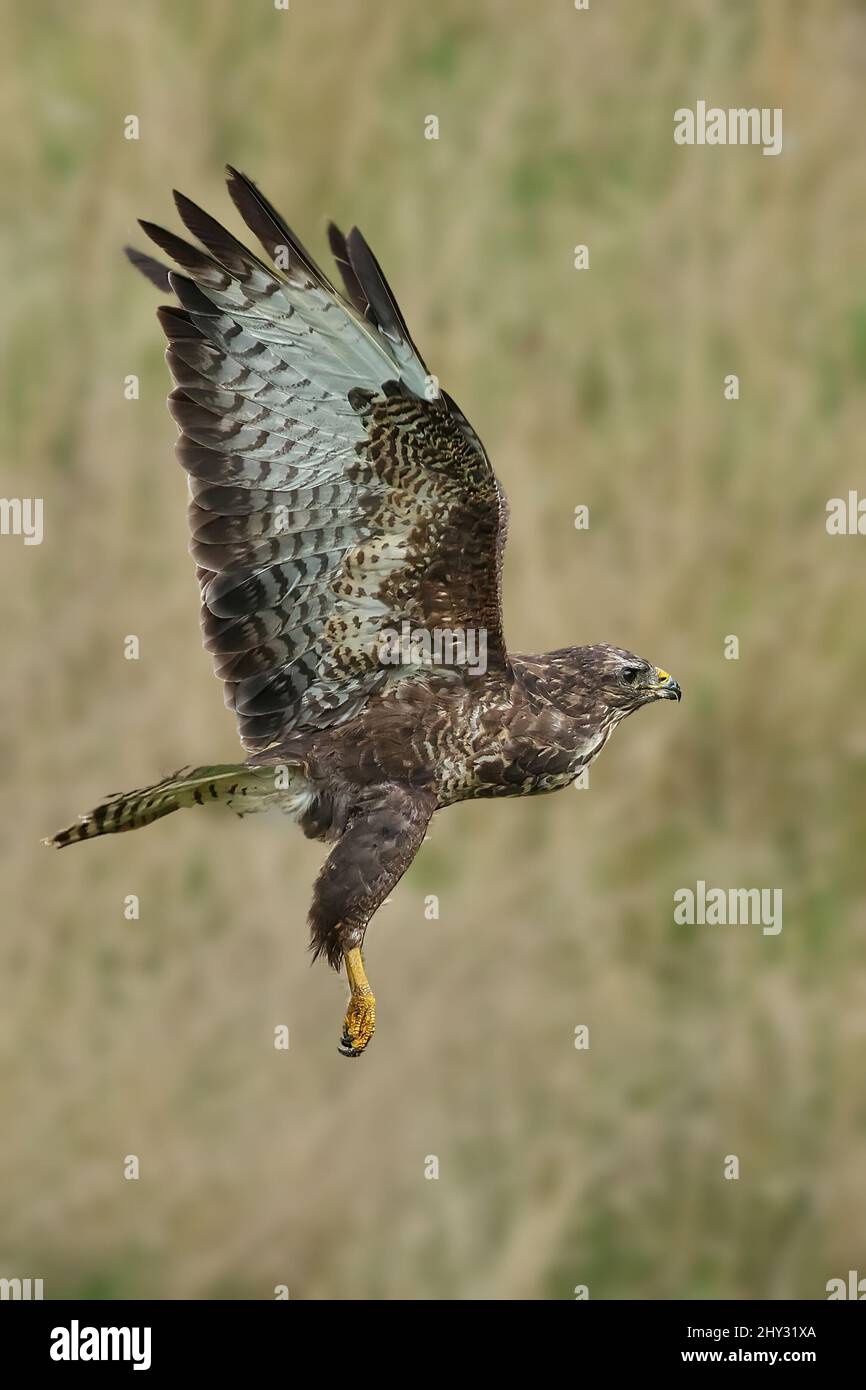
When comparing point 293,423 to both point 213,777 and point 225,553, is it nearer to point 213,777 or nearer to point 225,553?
point 225,553

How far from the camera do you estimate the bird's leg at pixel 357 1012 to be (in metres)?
6.25

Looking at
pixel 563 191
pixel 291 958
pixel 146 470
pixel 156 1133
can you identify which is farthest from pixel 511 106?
pixel 156 1133

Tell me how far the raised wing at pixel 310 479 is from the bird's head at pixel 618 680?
1.00ft

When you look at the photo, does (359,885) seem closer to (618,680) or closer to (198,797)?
(198,797)

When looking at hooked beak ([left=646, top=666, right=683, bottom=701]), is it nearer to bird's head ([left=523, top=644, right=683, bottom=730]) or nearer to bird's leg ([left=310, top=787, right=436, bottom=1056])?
bird's head ([left=523, top=644, right=683, bottom=730])

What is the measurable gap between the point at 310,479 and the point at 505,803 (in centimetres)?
488

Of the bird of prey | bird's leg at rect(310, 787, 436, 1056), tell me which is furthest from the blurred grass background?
bird's leg at rect(310, 787, 436, 1056)

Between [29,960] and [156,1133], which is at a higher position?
[29,960]

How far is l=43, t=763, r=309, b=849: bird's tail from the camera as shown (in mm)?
6309

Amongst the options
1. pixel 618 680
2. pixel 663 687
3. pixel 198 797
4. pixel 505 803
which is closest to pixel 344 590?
pixel 198 797

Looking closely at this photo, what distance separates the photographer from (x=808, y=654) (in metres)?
11.8

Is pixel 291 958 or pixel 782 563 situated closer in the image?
pixel 291 958

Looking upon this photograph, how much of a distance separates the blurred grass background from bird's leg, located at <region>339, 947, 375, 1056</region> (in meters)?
4.56

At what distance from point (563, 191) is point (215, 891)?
4.24m
